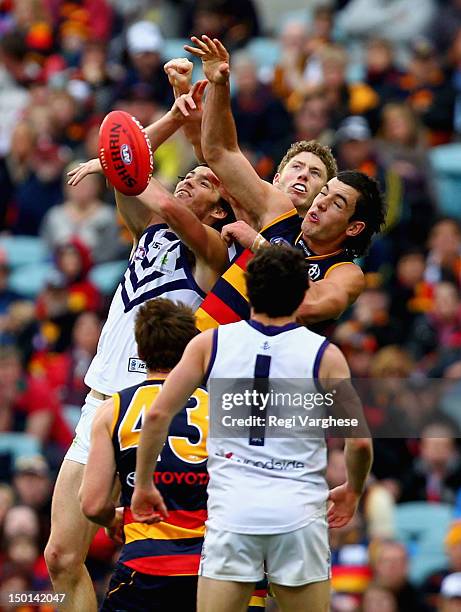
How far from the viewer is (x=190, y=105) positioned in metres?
8.91

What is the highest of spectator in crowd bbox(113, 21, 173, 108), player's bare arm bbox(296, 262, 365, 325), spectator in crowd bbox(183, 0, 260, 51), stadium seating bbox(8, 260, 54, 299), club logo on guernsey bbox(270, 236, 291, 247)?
spectator in crowd bbox(183, 0, 260, 51)

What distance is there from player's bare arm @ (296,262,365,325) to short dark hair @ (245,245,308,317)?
0.80m

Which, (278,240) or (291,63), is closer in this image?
(278,240)

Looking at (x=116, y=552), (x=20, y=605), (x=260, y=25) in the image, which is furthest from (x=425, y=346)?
(x=260, y=25)

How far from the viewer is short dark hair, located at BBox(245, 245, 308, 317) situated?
6988 mm

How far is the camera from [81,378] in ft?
50.2

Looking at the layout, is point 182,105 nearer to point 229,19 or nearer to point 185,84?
point 185,84

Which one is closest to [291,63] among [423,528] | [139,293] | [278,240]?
[423,528]

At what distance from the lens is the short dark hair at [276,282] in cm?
699

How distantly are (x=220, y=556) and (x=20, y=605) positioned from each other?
16.6 feet

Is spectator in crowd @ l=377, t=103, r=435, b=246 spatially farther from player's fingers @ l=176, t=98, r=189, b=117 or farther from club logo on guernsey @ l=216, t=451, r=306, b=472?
club logo on guernsey @ l=216, t=451, r=306, b=472

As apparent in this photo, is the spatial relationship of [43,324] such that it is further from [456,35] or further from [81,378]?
[456,35]

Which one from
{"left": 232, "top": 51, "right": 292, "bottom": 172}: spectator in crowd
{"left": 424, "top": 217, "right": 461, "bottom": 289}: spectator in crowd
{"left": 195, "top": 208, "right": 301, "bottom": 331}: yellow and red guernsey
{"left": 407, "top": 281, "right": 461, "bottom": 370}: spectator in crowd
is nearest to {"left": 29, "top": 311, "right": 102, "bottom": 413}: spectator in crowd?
{"left": 232, "top": 51, "right": 292, "bottom": 172}: spectator in crowd

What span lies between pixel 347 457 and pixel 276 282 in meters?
0.88
